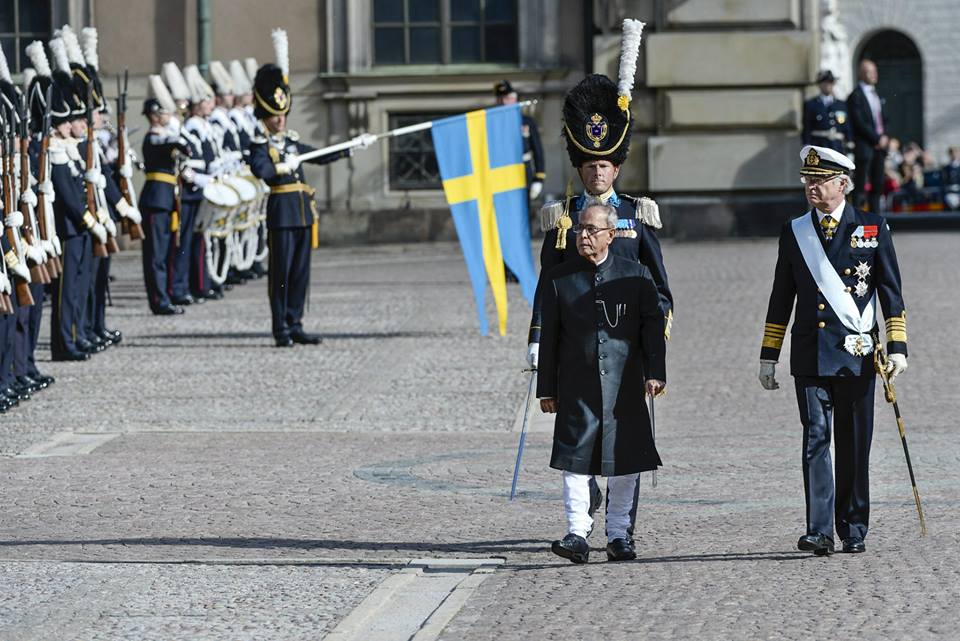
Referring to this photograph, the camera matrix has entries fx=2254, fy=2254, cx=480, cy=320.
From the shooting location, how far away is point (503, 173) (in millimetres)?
16109

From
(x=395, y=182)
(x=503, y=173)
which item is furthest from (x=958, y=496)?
(x=395, y=182)

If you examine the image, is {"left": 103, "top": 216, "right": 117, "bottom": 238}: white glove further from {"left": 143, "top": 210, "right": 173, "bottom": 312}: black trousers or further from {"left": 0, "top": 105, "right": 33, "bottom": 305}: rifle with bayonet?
{"left": 0, "top": 105, "right": 33, "bottom": 305}: rifle with bayonet

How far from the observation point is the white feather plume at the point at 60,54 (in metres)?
16.0

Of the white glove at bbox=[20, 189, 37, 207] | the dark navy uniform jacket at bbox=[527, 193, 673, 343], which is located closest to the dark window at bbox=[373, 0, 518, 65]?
the white glove at bbox=[20, 189, 37, 207]

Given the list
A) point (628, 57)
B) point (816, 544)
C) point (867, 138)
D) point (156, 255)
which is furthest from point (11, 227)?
point (867, 138)

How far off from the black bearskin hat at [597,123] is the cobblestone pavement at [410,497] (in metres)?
1.46

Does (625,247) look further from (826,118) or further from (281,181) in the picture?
(826,118)

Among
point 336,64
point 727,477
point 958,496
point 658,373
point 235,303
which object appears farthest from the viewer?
point 336,64

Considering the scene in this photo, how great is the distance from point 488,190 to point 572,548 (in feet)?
27.5

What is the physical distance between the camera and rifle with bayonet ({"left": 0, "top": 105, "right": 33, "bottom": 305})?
13.0 meters

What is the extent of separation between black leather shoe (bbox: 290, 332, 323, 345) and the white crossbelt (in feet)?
26.3

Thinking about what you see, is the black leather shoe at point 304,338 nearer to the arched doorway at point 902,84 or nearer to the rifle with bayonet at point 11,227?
the rifle with bayonet at point 11,227

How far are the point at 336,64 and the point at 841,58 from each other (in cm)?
1280

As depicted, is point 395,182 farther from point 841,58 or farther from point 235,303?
point 841,58
